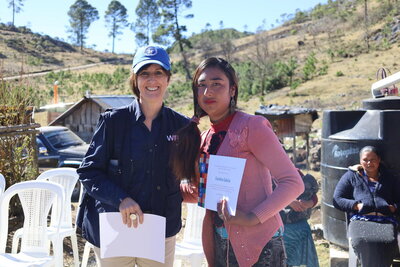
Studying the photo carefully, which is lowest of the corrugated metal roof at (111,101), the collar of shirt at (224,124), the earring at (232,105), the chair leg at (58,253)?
the chair leg at (58,253)

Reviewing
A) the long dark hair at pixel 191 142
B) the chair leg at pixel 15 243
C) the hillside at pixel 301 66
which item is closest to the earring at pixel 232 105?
the long dark hair at pixel 191 142

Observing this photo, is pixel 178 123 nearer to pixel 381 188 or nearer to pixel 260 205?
pixel 260 205

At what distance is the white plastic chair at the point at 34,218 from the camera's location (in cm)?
359

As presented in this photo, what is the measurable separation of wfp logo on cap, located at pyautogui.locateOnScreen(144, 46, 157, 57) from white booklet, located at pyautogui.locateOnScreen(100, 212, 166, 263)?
76 cm

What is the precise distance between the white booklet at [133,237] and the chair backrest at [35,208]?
5.85 ft

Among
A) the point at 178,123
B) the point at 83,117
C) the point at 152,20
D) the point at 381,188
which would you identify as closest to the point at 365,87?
the point at 83,117

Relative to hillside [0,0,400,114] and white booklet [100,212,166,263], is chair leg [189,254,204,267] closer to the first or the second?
white booklet [100,212,166,263]

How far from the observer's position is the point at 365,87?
2069 centimetres

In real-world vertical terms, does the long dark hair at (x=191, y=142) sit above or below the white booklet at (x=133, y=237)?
above

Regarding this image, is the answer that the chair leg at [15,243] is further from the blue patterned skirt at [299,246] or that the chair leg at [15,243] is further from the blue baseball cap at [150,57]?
the blue baseball cap at [150,57]

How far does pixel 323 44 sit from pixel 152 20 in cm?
3418

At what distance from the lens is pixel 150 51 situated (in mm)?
2107

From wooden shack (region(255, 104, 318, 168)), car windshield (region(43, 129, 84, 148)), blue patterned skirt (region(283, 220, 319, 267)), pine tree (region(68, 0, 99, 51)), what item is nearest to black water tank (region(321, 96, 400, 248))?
blue patterned skirt (region(283, 220, 319, 267))

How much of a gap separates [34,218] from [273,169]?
270cm
